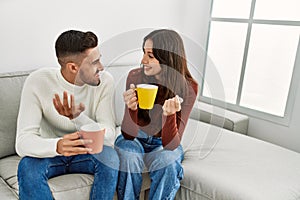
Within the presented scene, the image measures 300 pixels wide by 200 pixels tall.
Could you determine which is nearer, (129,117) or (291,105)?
(129,117)

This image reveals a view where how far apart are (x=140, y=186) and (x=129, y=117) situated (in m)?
0.33

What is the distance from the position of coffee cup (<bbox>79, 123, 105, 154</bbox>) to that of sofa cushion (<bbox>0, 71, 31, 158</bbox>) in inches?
21.1

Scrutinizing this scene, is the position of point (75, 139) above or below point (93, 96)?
below

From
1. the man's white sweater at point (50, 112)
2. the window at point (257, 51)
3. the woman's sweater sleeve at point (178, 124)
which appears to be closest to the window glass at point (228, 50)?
the window at point (257, 51)

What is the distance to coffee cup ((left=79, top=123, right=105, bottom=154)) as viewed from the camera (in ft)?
3.77

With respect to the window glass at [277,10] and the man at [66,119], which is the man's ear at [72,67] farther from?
the window glass at [277,10]

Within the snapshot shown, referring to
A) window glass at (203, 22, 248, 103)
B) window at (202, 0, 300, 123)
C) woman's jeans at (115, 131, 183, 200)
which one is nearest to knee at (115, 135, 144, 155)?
woman's jeans at (115, 131, 183, 200)

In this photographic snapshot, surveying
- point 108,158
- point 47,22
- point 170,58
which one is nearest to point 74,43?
point 170,58

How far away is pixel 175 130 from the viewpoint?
4.26ft

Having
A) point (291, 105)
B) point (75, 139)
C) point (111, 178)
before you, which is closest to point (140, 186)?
point (111, 178)

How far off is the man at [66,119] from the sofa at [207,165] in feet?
0.21

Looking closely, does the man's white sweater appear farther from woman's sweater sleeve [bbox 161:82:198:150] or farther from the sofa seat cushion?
the sofa seat cushion

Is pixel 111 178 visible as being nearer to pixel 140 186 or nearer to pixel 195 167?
pixel 140 186

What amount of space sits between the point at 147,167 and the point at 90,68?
520 millimetres
